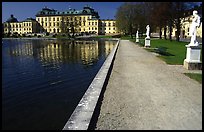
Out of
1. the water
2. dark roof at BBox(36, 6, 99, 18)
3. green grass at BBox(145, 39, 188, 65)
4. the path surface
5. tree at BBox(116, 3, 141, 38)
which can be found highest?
dark roof at BBox(36, 6, 99, 18)

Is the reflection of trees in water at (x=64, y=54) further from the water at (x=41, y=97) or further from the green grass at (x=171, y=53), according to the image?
the green grass at (x=171, y=53)

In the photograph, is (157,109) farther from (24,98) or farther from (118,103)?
(24,98)

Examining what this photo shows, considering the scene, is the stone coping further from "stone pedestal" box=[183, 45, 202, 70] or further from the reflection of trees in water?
the reflection of trees in water

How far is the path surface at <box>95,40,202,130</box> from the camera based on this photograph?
4688mm

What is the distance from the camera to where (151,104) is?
5898 millimetres

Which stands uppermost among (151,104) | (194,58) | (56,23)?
(56,23)

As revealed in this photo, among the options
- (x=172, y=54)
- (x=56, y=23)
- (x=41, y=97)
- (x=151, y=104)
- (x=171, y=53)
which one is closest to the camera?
(x=151, y=104)

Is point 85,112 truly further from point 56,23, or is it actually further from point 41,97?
point 56,23

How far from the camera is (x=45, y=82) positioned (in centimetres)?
1048

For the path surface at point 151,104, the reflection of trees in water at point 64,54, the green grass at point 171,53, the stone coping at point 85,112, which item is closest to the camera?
the stone coping at point 85,112

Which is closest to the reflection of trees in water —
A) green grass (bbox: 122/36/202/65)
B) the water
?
the water

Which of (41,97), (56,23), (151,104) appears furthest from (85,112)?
(56,23)

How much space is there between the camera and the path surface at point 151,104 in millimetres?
4688

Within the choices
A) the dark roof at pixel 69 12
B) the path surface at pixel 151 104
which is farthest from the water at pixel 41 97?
the dark roof at pixel 69 12
